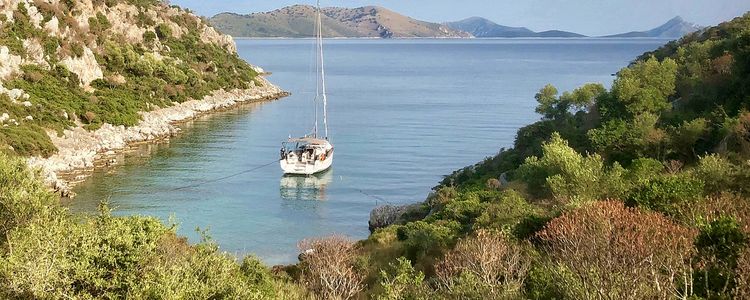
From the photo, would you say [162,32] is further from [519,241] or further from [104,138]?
[519,241]

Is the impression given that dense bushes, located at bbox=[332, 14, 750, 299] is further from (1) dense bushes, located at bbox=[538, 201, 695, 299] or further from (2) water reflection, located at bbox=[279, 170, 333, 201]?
(2) water reflection, located at bbox=[279, 170, 333, 201]

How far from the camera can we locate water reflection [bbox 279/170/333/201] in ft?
144

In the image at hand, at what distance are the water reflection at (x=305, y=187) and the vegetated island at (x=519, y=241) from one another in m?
8.36

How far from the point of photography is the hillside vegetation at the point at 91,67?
177ft

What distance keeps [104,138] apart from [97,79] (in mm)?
18597

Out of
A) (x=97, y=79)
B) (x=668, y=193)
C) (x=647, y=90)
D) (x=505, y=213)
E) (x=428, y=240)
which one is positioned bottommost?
(x=428, y=240)

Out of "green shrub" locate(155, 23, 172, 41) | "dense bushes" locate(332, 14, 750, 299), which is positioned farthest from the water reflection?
"green shrub" locate(155, 23, 172, 41)

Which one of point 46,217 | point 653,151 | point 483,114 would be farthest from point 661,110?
point 483,114

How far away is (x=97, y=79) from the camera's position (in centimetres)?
7150

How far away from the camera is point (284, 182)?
47688mm

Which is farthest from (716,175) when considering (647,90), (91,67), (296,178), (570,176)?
(91,67)

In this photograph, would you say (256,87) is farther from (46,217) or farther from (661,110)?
(46,217)

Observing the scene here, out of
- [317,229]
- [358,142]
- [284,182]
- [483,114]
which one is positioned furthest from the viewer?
[483,114]

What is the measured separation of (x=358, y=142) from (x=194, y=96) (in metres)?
29.1
